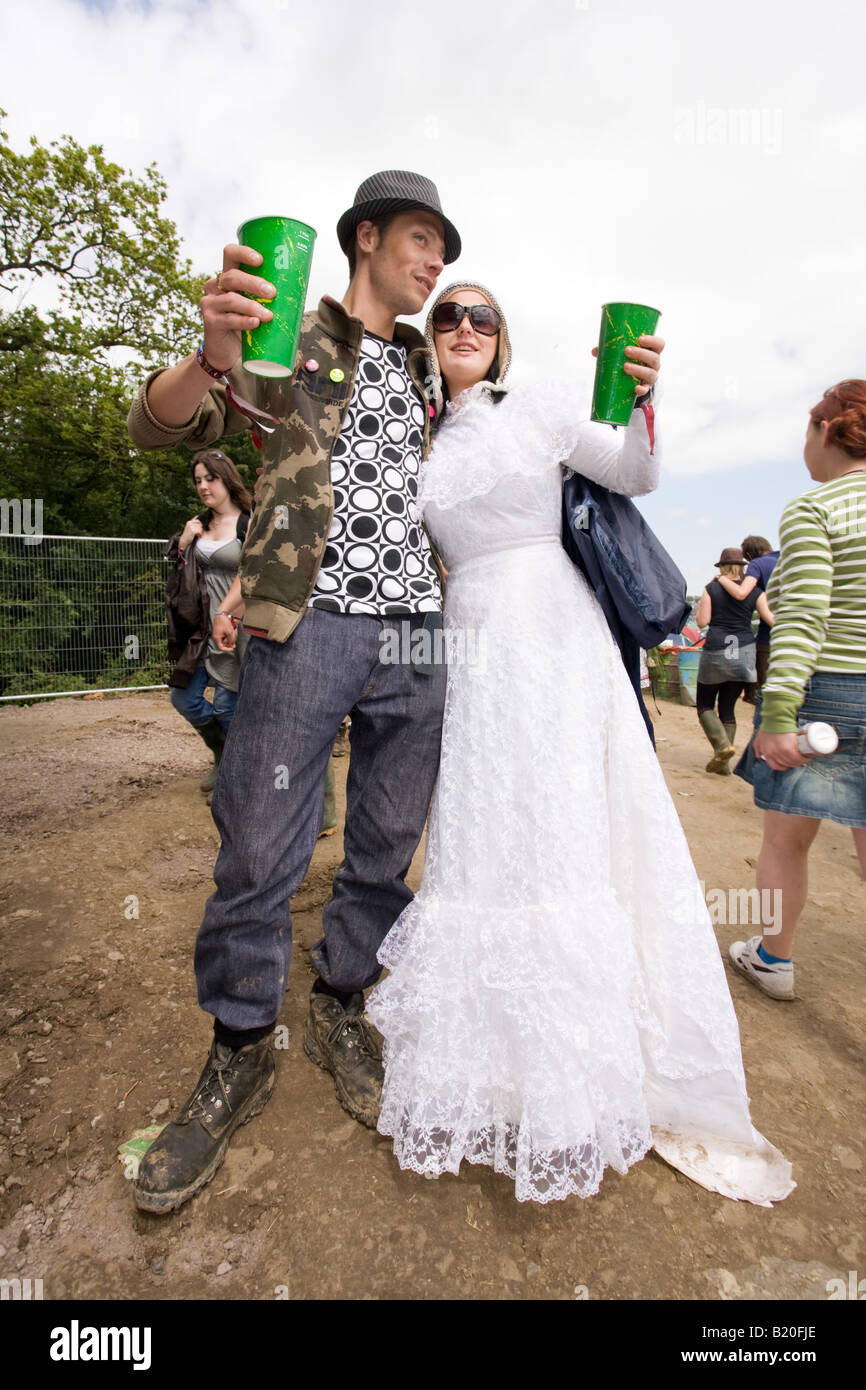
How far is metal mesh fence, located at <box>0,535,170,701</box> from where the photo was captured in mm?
8469

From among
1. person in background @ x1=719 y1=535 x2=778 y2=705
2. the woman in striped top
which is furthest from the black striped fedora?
person in background @ x1=719 y1=535 x2=778 y2=705

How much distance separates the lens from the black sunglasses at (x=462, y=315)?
1.87 metres

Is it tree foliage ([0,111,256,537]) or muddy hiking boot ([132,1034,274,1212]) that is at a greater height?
tree foliage ([0,111,256,537])

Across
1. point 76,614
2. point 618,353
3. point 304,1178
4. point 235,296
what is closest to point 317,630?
point 235,296

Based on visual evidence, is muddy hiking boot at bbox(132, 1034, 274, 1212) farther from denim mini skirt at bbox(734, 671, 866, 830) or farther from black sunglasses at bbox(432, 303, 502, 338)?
black sunglasses at bbox(432, 303, 502, 338)

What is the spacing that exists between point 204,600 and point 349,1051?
2701 millimetres

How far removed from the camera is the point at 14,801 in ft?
14.0

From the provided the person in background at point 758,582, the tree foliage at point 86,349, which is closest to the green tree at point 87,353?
the tree foliage at point 86,349

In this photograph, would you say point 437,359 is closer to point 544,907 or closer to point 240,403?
point 240,403

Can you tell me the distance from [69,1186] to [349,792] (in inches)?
42.4

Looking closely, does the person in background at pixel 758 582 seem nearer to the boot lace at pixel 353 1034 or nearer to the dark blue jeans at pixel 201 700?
the dark blue jeans at pixel 201 700

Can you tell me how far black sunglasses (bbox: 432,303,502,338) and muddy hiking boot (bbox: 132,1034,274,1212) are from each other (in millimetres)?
1923

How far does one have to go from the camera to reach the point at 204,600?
3873 millimetres
